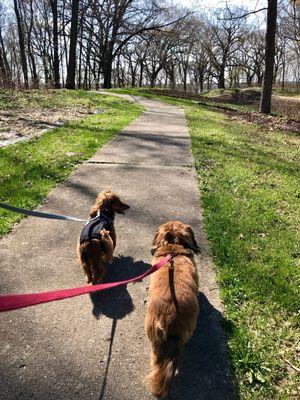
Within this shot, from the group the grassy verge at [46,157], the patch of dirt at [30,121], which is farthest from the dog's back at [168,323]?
the patch of dirt at [30,121]

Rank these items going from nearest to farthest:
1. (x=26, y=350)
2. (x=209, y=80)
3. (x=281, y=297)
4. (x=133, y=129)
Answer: (x=26, y=350) → (x=281, y=297) → (x=133, y=129) → (x=209, y=80)

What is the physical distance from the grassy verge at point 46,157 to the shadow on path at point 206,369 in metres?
3.05

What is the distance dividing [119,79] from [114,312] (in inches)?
2721

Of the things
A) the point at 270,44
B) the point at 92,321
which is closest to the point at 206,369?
the point at 92,321

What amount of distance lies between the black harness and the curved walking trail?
569 mm

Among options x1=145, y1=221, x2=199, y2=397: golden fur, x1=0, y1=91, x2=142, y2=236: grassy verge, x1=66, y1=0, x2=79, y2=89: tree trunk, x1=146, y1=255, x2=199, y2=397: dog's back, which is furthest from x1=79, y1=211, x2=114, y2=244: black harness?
x1=66, y1=0, x2=79, y2=89: tree trunk

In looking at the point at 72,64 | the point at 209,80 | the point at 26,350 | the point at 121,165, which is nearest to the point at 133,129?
the point at 121,165

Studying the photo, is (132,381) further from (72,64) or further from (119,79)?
(119,79)

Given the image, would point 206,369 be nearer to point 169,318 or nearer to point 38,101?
point 169,318

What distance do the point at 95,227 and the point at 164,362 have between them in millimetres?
1677

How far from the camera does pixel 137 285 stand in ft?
13.1

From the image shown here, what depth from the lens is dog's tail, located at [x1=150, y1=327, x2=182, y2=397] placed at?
2.54 metres

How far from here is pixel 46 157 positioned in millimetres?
8289

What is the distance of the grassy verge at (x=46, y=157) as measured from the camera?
6.18m
